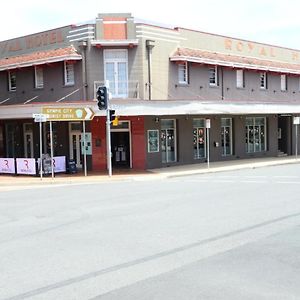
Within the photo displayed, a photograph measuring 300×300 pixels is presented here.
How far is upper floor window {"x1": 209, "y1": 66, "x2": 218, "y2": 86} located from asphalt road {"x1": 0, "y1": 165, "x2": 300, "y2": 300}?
1732 centimetres

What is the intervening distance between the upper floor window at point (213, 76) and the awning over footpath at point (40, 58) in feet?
28.3

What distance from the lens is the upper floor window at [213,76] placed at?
3115 centimetres

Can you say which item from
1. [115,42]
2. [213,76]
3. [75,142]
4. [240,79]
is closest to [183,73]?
[213,76]

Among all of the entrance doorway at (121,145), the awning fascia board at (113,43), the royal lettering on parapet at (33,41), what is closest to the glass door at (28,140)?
the royal lettering on parapet at (33,41)

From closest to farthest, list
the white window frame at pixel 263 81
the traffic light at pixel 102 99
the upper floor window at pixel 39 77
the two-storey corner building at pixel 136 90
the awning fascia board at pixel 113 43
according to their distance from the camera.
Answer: the traffic light at pixel 102 99, the awning fascia board at pixel 113 43, the two-storey corner building at pixel 136 90, the upper floor window at pixel 39 77, the white window frame at pixel 263 81

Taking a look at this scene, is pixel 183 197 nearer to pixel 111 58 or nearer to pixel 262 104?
pixel 111 58

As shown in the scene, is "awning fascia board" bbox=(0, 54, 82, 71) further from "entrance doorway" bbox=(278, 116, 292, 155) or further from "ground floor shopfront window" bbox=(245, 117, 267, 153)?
"entrance doorway" bbox=(278, 116, 292, 155)

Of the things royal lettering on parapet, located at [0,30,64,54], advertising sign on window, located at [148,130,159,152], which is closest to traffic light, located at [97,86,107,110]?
advertising sign on window, located at [148,130,159,152]

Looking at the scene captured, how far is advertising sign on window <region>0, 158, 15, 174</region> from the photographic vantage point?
2550 cm

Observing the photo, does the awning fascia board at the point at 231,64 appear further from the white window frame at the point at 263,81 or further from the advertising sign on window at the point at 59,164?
the advertising sign on window at the point at 59,164

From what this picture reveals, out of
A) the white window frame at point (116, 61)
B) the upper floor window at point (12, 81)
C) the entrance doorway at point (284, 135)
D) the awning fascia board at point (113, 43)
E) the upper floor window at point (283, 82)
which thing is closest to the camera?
the awning fascia board at point (113, 43)

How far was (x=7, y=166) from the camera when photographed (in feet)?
84.6

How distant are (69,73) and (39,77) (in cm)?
274

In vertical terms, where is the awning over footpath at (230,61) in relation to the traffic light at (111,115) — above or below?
above
